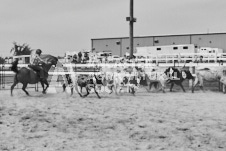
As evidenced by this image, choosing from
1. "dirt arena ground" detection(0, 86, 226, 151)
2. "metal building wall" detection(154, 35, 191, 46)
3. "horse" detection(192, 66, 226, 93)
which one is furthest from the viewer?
"metal building wall" detection(154, 35, 191, 46)

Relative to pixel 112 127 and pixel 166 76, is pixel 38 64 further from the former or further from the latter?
pixel 112 127

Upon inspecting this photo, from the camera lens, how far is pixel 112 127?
22.2 feet

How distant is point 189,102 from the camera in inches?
403

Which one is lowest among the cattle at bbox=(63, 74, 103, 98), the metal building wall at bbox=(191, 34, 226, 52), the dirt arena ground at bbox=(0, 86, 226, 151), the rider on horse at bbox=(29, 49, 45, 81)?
the dirt arena ground at bbox=(0, 86, 226, 151)

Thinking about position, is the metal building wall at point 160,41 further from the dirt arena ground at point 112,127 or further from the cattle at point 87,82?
the dirt arena ground at point 112,127

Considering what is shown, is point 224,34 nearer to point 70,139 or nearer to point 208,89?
point 208,89

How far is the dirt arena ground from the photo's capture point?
5613mm

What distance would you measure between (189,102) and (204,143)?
457 centimetres

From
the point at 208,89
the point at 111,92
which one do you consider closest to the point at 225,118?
the point at 111,92

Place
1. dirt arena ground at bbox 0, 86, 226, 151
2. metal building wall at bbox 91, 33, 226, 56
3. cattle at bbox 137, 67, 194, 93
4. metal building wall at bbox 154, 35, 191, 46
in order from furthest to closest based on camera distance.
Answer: metal building wall at bbox 154, 35, 191, 46 → metal building wall at bbox 91, 33, 226, 56 → cattle at bbox 137, 67, 194, 93 → dirt arena ground at bbox 0, 86, 226, 151

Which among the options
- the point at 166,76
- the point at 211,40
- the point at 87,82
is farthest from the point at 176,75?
the point at 211,40

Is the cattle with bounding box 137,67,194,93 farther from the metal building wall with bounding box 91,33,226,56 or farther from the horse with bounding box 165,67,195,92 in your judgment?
the metal building wall with bounding box 91,33,226,56

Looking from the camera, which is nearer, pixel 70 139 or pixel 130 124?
pixel 70 139

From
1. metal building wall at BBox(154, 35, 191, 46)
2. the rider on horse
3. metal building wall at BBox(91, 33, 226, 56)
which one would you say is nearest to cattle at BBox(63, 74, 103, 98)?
the rider on horse
